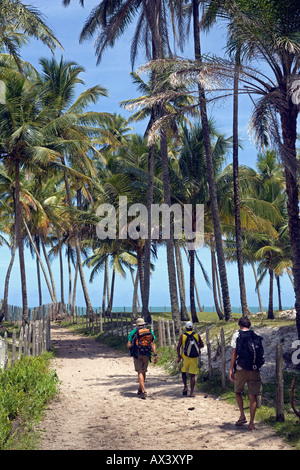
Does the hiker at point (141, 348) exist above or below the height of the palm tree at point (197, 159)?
below

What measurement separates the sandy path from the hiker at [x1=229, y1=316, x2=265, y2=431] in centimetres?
55

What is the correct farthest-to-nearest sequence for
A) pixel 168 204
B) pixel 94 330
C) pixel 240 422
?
pixel 94 330
pixel 168 204
pixel 240 422

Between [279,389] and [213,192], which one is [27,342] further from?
[213,192]

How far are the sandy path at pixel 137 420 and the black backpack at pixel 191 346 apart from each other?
981mm

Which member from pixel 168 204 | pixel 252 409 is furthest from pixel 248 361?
pixel 168 204

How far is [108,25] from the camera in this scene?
22.1 m

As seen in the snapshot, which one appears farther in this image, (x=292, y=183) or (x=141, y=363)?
(x=292, y=183)

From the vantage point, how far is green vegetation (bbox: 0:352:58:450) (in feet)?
24.9

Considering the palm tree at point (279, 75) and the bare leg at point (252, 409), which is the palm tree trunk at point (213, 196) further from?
the bare leg at point (252, 409)

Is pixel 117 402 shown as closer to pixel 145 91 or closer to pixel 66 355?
pixel 66 355

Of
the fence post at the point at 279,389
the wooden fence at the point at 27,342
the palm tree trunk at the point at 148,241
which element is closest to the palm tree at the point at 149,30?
the palm tree trunk at the point at 148,241

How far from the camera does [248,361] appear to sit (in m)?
8.27

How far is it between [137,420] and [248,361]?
7.84 feet

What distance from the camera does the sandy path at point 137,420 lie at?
25.1ft
